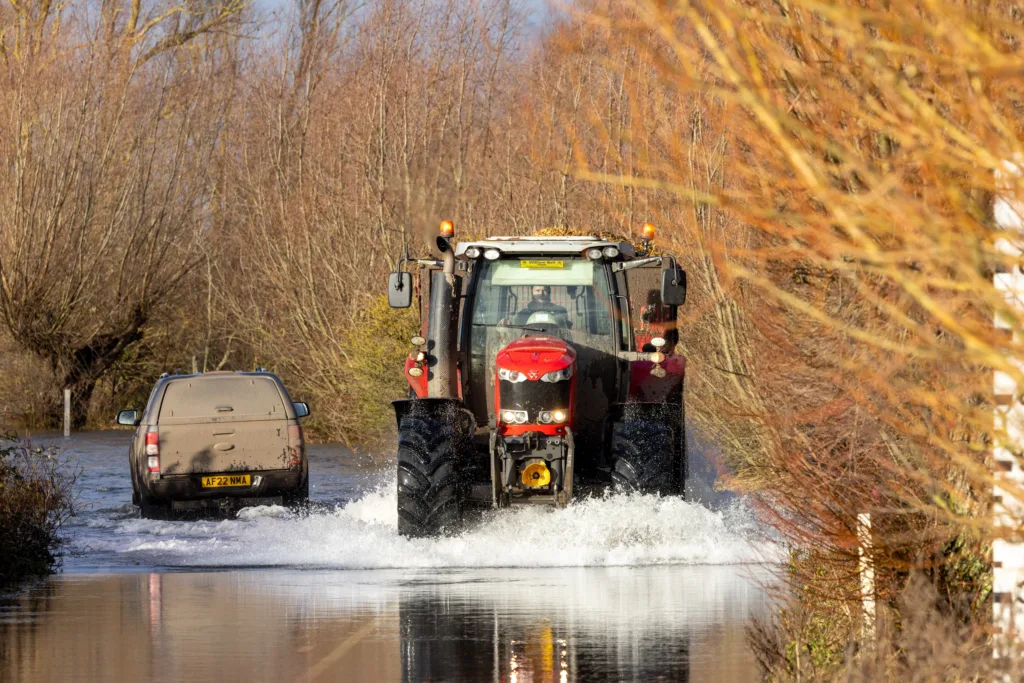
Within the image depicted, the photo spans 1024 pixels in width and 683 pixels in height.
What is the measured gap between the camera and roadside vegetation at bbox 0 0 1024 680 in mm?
5820

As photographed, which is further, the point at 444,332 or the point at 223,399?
the point at 223,399

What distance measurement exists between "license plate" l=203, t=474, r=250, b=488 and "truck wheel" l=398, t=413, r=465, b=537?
4388 mm

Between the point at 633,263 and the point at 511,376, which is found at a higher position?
the point at 633,263

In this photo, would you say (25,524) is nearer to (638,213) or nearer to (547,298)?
(547,298)

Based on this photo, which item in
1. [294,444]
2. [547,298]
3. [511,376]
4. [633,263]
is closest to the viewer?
[511,376]

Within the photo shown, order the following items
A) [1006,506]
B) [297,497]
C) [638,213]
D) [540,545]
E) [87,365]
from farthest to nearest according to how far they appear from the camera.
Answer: [87,365] → [638,213] → [297,497] → [540,545] → [1006,506]

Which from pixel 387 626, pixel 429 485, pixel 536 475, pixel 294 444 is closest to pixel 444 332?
pixel 429 485

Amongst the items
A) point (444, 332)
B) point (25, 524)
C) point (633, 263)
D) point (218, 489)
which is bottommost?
point (218, 489)

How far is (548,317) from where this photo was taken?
19656 mm

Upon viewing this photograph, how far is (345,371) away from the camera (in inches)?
1585

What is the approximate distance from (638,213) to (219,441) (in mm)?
9633

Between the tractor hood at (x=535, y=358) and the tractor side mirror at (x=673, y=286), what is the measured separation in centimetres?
127

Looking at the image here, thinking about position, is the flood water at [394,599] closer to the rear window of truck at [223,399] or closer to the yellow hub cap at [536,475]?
the yellow hub cap at [536,475]

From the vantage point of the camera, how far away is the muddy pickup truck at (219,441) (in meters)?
22.1
